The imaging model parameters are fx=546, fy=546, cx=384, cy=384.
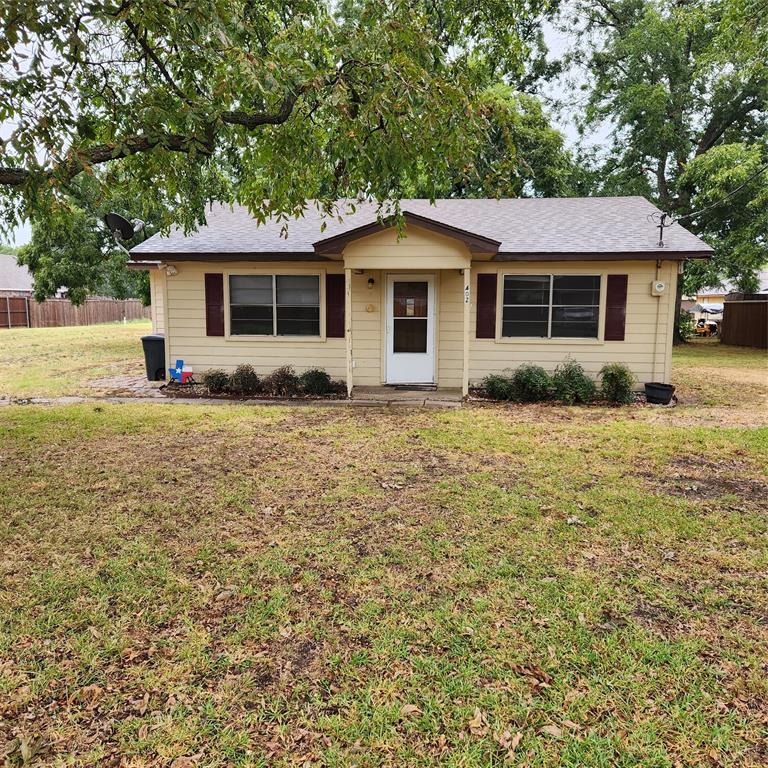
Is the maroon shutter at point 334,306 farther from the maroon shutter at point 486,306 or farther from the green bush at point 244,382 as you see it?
the maroon shutter at point 486,306

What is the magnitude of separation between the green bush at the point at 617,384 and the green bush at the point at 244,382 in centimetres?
602

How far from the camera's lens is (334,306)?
9898 mm

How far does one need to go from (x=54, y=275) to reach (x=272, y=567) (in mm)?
15898

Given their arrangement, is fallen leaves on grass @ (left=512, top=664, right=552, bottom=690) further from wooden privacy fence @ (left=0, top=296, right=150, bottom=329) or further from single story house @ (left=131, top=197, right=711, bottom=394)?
wooden privacy fence @ (left=0, top=296, right=150, bottom=329)

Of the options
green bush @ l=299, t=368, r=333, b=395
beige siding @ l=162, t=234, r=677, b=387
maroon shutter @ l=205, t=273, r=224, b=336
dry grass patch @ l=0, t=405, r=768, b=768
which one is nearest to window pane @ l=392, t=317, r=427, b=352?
beige siding @ l=162, t=234, r=677, b=387

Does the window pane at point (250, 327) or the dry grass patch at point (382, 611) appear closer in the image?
the dry grass patch at point (382, 611)

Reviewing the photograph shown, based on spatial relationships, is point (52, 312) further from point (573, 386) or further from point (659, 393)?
point (659, 393)

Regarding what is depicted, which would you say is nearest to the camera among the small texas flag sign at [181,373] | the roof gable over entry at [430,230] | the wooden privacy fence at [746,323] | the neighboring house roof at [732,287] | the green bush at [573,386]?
the roof gable over entry at [430,230]

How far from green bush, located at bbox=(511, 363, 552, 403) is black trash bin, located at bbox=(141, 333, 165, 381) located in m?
7.00

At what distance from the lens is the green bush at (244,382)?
9703mm

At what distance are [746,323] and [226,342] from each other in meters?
19.7

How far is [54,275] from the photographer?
15977 mm

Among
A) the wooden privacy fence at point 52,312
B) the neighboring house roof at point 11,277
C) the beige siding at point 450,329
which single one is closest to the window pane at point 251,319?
the beige siding at point 450,329

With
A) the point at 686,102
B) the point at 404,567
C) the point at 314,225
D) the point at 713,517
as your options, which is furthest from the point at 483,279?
the point at 686,102
